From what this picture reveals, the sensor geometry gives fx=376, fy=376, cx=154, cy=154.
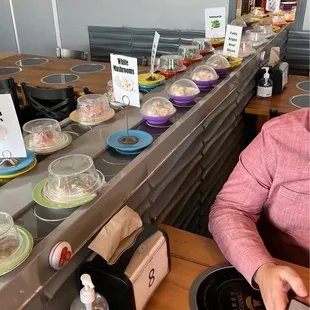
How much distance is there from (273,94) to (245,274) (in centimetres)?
192

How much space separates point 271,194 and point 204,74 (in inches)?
34.2

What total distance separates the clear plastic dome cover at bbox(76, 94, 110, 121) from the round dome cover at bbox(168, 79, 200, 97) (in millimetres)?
318

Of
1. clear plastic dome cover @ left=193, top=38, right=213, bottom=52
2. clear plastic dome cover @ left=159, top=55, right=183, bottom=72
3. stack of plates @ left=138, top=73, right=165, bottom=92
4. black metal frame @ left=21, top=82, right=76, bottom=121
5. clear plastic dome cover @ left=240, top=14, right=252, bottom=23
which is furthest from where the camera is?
clear plastic dome cover @ left=240, top=14, right=252, bottom=23

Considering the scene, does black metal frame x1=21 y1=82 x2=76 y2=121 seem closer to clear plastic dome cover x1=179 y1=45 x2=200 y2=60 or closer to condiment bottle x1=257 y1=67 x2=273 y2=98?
clear plastic dome cover x1=179 y1=45 x2=200 y2=60

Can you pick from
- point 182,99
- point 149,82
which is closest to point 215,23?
point 149,82

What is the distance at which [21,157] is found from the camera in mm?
1113

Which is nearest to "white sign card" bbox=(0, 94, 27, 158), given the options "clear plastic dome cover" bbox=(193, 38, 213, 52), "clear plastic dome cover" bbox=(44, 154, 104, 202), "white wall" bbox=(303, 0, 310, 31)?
"clear plastic dome cover" bbox=(44, 154, 104, 202)

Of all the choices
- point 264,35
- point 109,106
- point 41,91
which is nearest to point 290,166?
point 109,106

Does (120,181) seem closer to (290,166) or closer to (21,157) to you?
(21,157)

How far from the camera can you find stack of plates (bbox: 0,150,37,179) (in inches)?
42.0

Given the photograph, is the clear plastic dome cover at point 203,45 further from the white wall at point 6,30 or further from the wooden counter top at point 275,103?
the white wall at point 6,30

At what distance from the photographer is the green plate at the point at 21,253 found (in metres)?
0.76

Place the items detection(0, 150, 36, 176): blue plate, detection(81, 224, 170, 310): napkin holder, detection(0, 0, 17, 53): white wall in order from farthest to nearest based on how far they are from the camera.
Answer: detection(0, 0, 17, 53): white wall
detection(0, 150, 36, 176): blue plate
detection(81, 224, 170, 310): napkin holder

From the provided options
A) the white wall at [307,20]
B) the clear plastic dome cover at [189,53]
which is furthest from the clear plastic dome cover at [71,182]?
the white wall at [307,20]
